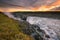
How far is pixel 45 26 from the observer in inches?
49.6

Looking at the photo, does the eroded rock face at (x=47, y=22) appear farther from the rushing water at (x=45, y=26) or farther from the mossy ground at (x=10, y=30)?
the mossy ground at (x=10, y=30)

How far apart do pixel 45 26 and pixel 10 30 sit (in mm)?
329

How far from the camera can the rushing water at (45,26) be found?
1195 millimetres

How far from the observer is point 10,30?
3.78 ft

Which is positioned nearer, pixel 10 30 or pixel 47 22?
pixel 10 30

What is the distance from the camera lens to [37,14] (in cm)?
131

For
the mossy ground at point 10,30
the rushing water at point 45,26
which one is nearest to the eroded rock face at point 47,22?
the rushing water at point 45,26

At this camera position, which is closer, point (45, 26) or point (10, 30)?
point (10, 30)

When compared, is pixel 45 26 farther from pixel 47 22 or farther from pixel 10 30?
pixel 10 30

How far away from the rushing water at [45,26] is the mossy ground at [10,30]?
0.06 metres

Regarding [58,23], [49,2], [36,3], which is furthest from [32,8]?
[58,23]

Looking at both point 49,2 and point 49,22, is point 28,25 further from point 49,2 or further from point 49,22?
point 49,2

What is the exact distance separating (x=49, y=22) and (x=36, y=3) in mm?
227

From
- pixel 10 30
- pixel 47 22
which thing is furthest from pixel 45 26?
pixel 10 30
